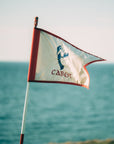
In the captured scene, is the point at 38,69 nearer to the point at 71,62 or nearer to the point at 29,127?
the point at 71,62

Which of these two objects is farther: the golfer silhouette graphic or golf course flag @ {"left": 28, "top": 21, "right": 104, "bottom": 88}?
the golfer silhouette graphic

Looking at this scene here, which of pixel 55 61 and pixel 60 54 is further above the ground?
pixel 60 54

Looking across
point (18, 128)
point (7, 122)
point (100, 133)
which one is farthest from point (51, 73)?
point (7, 122)

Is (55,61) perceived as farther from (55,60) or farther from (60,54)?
(60,54)

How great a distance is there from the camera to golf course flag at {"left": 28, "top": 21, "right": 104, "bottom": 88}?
22.4 feet

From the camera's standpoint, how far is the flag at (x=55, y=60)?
6.82m

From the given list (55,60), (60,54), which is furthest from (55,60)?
(60,54)

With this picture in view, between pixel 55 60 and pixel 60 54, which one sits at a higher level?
pixel 60 54

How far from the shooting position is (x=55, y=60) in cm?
721

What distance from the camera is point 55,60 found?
7.21 meters

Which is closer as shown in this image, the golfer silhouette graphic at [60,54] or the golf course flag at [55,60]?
the golf course flag at [55,60]

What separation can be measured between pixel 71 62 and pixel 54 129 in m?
30.4

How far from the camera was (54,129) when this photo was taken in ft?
119

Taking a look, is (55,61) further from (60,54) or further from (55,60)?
(60,54)
